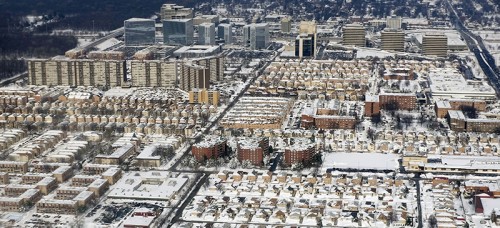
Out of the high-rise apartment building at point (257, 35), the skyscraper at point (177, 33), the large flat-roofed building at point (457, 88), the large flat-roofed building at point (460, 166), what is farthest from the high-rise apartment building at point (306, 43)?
the large flat-roofed building at point (460, 166)

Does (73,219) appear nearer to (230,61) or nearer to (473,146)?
(473,146)

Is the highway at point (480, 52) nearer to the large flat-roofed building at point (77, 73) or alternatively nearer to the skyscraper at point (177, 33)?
the skyscraper at point (177, 33)

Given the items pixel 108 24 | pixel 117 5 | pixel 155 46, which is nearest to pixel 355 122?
pixel 155 46

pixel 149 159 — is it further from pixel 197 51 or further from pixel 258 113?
pixel 197 51

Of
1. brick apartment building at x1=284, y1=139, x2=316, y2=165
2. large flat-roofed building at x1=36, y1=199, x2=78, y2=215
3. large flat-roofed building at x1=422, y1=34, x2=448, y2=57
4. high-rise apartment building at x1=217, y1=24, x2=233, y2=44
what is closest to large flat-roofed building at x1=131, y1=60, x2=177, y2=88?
high-rise apartment building at x1=217, y1=24, x2=233, y2=44

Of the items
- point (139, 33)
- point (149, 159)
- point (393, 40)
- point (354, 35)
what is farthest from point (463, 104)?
point (139, 33)
